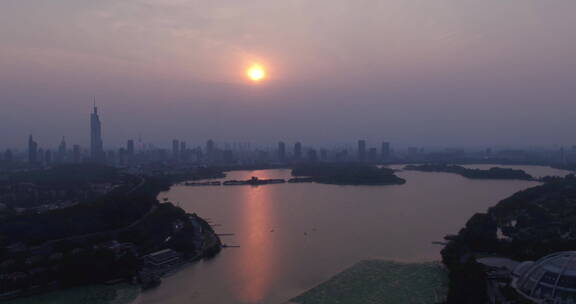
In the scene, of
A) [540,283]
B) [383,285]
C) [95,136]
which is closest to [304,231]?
[383,285]

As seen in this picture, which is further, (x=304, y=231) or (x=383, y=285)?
(x=304, y=231)

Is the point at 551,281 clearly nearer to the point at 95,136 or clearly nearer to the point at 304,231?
the point at 304,231

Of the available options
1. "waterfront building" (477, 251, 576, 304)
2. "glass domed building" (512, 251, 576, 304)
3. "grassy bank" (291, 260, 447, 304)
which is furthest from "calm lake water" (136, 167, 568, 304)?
"glass domed building" (512, 251, 576, 304)

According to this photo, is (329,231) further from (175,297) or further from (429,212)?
(175,297)

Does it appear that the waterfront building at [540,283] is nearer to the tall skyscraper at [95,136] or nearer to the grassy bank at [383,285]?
the grassy bank at [383,285]

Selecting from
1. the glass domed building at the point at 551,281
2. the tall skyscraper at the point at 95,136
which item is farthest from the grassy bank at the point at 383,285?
the tall skyscraper at the point at 95,136

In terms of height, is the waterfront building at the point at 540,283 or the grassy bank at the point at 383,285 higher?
the waterfront building at the point at 540,283

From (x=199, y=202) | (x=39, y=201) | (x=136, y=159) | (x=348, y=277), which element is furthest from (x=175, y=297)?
(x=136, y=159)
